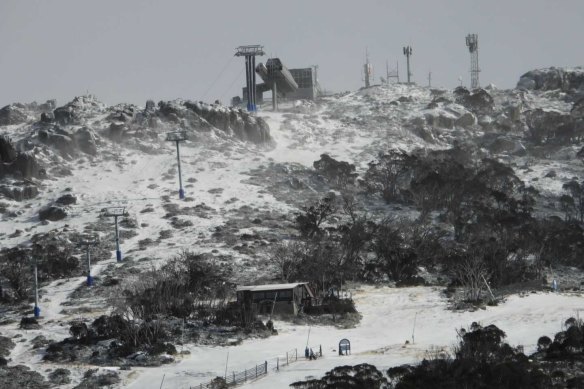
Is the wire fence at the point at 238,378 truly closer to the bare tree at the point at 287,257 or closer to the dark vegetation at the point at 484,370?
the dark vegetation at the point at 484,370

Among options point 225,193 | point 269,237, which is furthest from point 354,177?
point 269,237

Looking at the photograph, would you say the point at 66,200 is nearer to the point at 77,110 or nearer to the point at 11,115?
the point at 77,110

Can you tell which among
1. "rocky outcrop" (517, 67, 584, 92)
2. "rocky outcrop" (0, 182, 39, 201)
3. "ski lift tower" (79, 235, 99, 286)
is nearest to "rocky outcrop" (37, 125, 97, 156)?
"rocky outcrop" (0, 182, 39, 201)

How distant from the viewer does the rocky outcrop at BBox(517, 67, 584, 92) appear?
615ft

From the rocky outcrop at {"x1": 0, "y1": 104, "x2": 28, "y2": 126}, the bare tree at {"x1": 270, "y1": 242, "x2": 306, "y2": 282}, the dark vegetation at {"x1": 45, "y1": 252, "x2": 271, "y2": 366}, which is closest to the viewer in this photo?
the dark vegetation at {"x1": 45, "y1": 252, "x2": 271, "y2": 366}

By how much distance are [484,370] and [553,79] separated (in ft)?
515

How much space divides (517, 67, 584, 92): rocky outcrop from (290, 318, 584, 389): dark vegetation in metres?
144

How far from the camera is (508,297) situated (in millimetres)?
74125

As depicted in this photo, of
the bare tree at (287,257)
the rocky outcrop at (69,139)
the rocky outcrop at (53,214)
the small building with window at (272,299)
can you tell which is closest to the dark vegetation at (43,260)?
the rocky outcrop at (53,214)

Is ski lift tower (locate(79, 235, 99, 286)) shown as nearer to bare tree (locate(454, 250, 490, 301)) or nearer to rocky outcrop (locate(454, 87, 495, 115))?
bare tree (locate(454, 250, 490, 301))

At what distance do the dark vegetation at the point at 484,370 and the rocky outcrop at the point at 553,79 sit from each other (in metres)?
144

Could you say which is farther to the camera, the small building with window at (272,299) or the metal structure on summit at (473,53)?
the metal structure on summit at (473,53)

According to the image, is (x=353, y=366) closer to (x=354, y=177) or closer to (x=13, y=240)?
(x=13, y=240)

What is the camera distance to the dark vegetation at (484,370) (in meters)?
43.4
